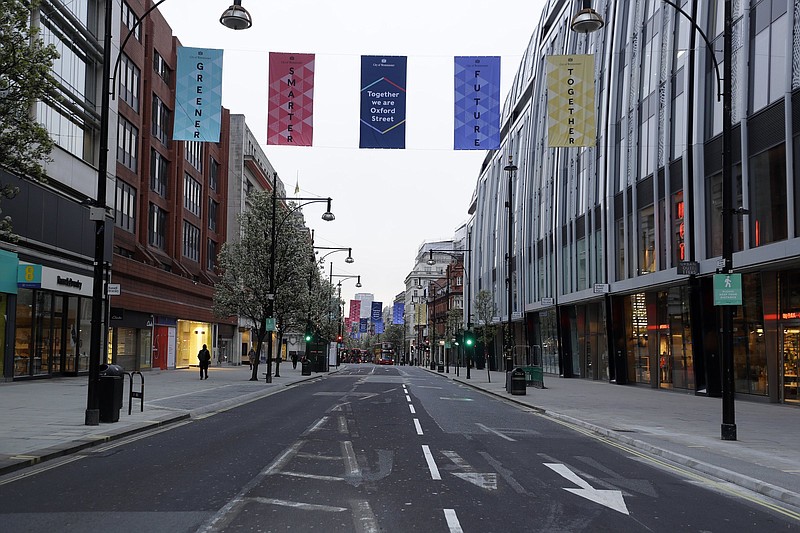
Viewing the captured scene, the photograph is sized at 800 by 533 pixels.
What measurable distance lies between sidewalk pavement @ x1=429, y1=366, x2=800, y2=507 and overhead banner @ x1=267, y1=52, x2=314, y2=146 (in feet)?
34.7

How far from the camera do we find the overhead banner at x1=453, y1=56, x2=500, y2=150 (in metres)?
19.0

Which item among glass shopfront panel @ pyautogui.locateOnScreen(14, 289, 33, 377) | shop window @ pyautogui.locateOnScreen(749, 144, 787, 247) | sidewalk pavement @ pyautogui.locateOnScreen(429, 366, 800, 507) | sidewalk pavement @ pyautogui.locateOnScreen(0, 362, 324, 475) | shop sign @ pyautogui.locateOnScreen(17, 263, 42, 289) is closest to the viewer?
sidewalk pavement @ pyautogui.locateOnScreen(429, 366, 800, 507)

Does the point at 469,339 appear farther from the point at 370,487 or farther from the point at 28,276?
the point at 370,487

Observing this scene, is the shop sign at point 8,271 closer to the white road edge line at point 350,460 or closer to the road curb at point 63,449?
the road curb at point 63,449

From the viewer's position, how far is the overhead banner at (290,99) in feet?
62.2

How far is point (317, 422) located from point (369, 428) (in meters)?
1.73

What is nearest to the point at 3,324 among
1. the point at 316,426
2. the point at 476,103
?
the point at 316,426

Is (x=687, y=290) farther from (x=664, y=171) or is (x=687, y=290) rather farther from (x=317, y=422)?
(x=317, y=422)

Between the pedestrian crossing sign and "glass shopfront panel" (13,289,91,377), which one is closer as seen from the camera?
the pedestrian crossing sign

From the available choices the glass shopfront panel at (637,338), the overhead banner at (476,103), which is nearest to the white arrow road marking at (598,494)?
the overhead banner at (476,103)

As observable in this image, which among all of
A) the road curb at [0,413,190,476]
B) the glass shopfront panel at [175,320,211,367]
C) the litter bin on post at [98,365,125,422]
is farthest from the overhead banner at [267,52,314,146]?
the glass shopfront panel at [175,320,211,367]

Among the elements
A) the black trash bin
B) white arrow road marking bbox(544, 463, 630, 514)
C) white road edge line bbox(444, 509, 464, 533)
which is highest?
white road edge line bbox(444, 509, 464, 533)

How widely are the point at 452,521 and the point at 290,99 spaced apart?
1400 cm

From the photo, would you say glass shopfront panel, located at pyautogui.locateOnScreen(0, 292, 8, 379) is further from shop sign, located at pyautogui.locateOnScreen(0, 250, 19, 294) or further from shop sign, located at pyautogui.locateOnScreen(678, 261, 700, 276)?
shop sign, located at pyautogui.locateOnScreen(678, 261, 700, 276)
